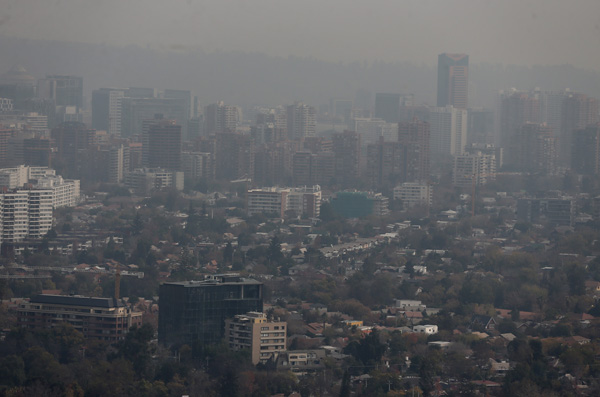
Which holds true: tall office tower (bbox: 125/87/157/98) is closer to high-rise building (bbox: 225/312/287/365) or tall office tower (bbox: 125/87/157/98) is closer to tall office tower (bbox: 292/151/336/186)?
tall office tower (bbox: 292/151/336/186)

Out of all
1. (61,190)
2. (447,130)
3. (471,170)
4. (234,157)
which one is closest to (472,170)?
(471,170)

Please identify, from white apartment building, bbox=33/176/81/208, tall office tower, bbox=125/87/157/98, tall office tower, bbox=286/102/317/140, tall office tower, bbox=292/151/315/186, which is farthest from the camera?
tall office tower, bbox=125/87/157/98

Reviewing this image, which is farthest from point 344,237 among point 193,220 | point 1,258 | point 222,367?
point 222,367

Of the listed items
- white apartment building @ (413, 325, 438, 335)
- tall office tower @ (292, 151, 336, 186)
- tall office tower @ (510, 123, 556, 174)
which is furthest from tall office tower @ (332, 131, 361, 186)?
white apartment building @ (413, 325, 438, 335)

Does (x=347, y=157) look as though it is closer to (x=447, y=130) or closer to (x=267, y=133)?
(x=267, y=133)

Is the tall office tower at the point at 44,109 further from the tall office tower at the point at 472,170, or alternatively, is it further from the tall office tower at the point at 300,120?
the tall office tower at the point at 472,170

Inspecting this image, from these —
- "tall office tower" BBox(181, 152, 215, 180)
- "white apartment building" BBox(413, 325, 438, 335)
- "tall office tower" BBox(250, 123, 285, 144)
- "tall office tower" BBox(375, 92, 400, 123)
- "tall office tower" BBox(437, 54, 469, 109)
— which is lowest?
"white apartment building" BBox(413, 325, 438, 335)

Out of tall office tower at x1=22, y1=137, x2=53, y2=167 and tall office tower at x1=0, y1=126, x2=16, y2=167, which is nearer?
tall office tower at x1=0, y1=126, x2=16, y2=167
